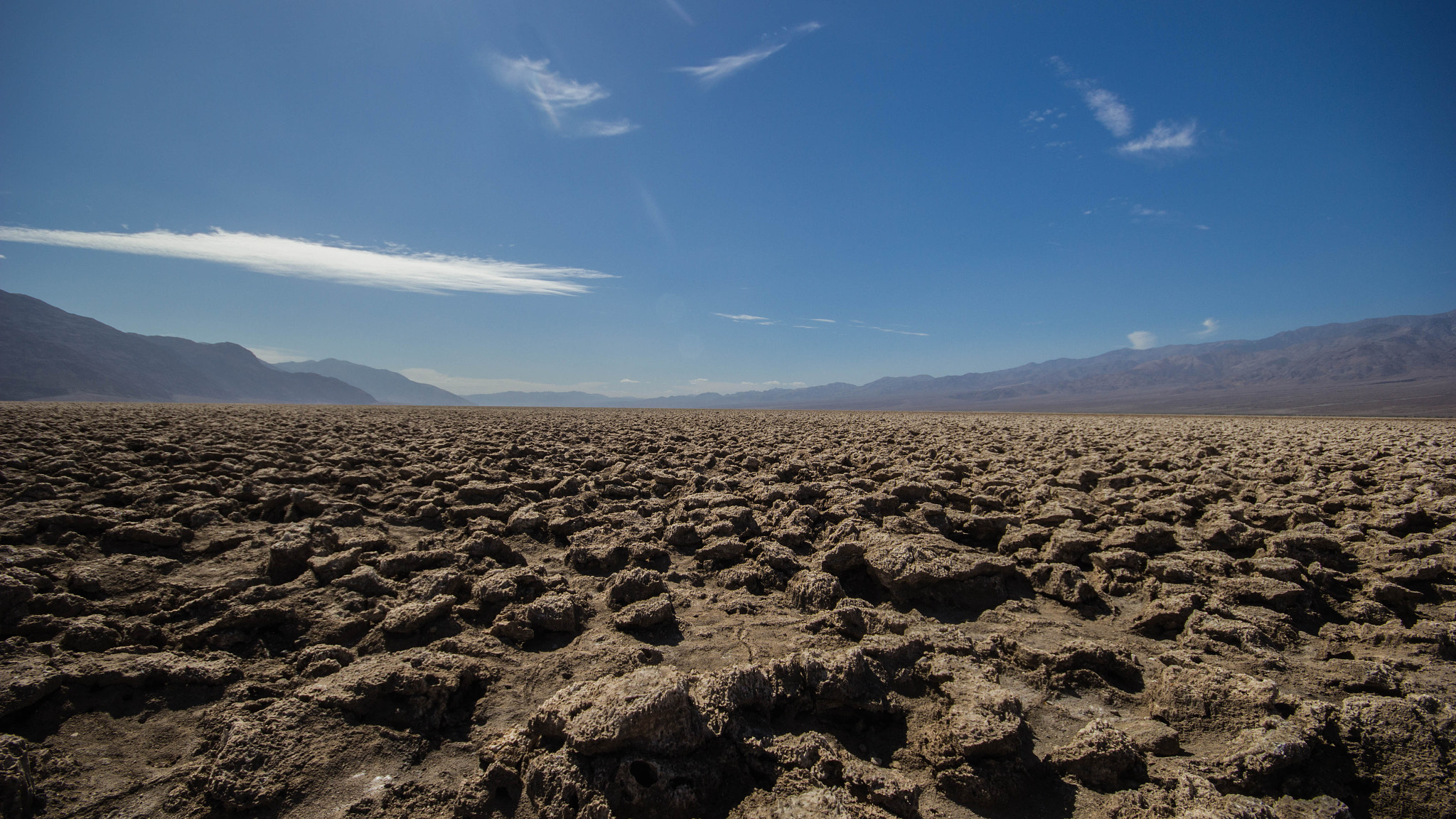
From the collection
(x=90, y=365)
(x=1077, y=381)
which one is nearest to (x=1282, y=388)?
(x=1077, y=381)

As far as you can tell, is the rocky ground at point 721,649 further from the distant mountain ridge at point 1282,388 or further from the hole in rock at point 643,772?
the distant mountain ridge at point 1282,388

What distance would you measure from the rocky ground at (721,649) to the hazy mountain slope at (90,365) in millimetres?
122606

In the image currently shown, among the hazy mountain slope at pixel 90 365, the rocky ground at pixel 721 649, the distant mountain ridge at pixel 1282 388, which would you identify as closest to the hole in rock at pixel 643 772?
the rocky ground at pixel 721 649

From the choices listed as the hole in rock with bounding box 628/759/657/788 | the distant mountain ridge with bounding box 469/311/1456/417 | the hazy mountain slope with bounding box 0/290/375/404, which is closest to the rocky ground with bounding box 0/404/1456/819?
the hole in rock with bounding box 628/759/657/788

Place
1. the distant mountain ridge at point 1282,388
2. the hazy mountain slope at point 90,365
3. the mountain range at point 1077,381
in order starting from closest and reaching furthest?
the distant mountain ridge at point 1282,388 → the mountain range at point 1077,381 → the hazy mountain slope at point 90,365

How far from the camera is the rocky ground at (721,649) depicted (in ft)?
5.06

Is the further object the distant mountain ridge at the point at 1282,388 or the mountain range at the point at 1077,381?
the mountain range at the point at 1077,381

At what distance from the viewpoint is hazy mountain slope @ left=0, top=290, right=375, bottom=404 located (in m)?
108

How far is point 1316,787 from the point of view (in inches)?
61.2

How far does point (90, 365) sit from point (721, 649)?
187575mm

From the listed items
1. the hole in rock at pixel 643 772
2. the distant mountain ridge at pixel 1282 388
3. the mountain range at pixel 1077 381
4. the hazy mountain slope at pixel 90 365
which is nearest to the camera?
the hole in rock at pixel 643 772

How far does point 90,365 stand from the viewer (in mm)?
122562

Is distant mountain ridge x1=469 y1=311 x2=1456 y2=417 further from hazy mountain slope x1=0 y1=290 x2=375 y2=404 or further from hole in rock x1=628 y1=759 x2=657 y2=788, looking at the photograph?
hazy mountain slope x1=0 y1=290 x2=375 y2=404

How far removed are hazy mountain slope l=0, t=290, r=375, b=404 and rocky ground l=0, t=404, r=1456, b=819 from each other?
402 feet
